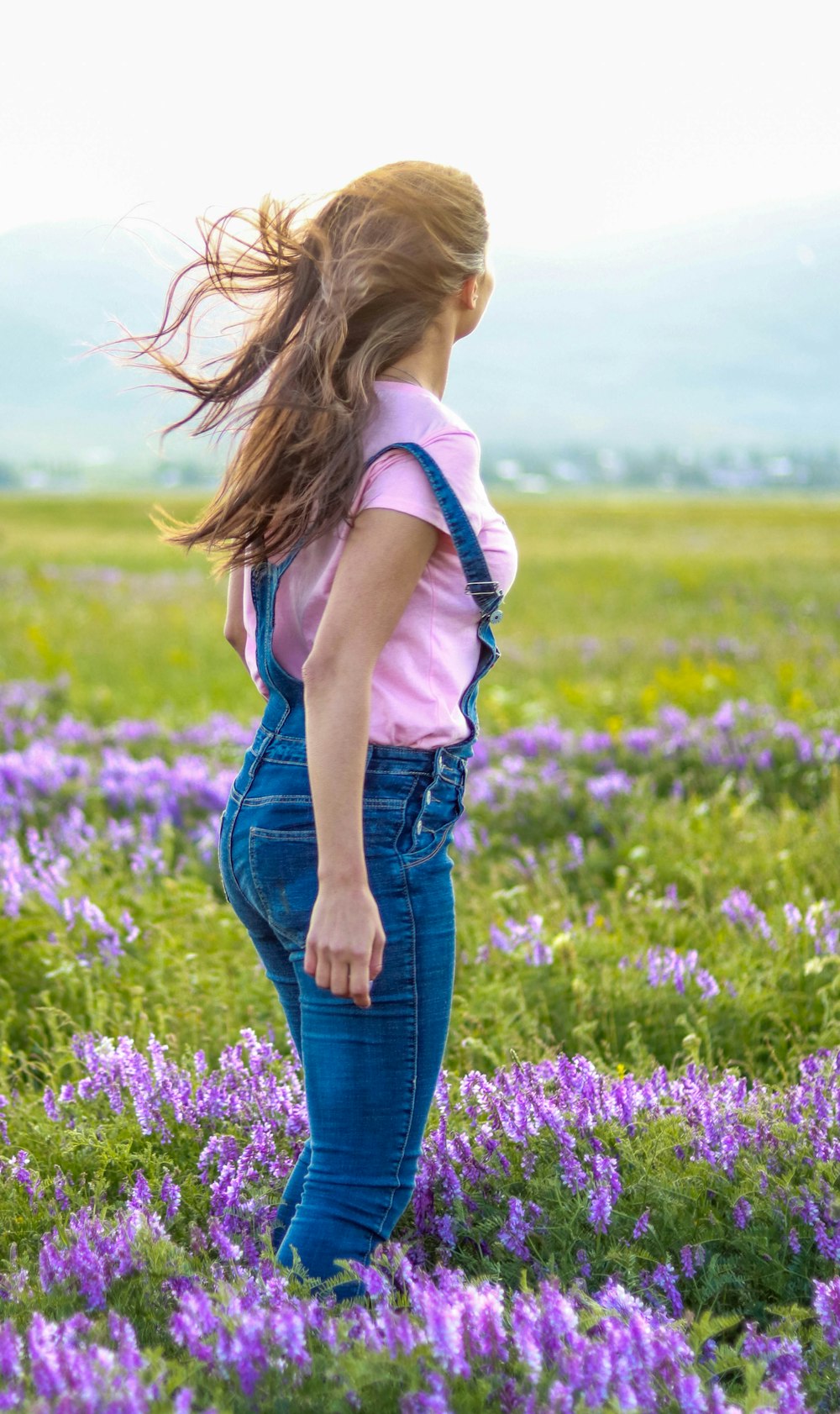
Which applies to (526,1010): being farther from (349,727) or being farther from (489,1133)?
(349,727)

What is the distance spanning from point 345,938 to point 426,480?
848mm

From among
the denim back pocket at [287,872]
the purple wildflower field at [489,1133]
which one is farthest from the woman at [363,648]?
the purple wildflower field at [489,1133]

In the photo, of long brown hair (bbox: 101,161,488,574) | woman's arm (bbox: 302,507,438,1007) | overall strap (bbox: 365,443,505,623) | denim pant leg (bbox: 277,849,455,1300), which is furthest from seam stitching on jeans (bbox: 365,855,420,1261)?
long brown hair (bbox: 101,161,488,574)

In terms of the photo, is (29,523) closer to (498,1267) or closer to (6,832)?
(6,832)

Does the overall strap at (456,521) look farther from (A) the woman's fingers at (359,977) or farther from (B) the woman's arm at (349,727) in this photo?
(A) the woman's fingers at (359,977)

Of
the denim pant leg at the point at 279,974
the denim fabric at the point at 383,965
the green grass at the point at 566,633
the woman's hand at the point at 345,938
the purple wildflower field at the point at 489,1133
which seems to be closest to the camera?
the purple wildflower field at the point at 489,1133

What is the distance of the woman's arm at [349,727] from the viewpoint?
214 cm

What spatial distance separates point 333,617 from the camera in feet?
7.07

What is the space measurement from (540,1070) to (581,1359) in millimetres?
1318

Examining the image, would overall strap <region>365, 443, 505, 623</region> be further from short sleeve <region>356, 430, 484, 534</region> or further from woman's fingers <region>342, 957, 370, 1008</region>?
woman's fingers <region>342, 957, 370, 1008</region>

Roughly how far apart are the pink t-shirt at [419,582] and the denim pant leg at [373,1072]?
28cm

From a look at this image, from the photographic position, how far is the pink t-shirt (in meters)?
2.21

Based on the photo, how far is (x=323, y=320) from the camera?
2.31m

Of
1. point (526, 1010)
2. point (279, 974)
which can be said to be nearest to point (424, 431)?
point (279, 974)
